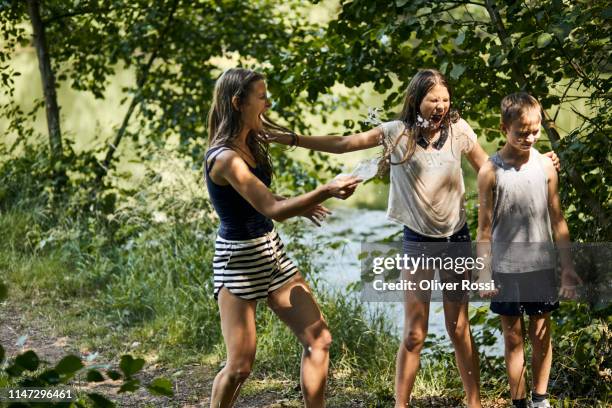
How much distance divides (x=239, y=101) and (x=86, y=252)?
3.85 metres

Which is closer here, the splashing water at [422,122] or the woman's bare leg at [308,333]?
the woman's bare leg at [308,333]

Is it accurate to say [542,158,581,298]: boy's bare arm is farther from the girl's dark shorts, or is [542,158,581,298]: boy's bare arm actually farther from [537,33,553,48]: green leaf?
[537,33,553,48]: green leaf

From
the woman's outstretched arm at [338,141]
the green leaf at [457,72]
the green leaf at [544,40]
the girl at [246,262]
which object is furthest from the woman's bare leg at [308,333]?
the green leaf at [544,40]

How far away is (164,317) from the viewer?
5.68 metres

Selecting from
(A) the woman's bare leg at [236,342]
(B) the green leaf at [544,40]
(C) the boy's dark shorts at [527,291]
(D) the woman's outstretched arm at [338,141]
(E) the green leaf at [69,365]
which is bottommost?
(E) the green leaf at [69,365]

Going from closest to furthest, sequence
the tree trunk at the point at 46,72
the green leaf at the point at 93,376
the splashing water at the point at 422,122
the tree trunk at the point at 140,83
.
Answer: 1. the green leaf at the point at 93,376
2. the splashing water at the point at 422,122
3. the tree trunk at the point at 140,83
4. the tree trunk at the point at 46,72

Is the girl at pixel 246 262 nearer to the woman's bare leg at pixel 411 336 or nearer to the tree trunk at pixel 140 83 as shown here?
the woman's bare leg at pixel 411 336

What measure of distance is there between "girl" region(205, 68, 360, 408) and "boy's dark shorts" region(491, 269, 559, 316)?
74 cm

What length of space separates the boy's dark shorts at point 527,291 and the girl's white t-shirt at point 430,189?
0.29 metres

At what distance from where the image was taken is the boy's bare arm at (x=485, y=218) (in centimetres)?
361

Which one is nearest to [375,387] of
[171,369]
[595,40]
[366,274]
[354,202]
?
[366,274]

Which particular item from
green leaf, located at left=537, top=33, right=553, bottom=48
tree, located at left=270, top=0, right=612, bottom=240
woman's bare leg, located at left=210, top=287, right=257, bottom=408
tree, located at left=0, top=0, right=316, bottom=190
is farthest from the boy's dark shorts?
tree, located at left=0, top=0, right=316, bottom=190

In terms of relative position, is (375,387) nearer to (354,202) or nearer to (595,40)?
(595,40)

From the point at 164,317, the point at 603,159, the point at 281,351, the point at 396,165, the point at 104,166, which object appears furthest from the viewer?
the point at 104,166
